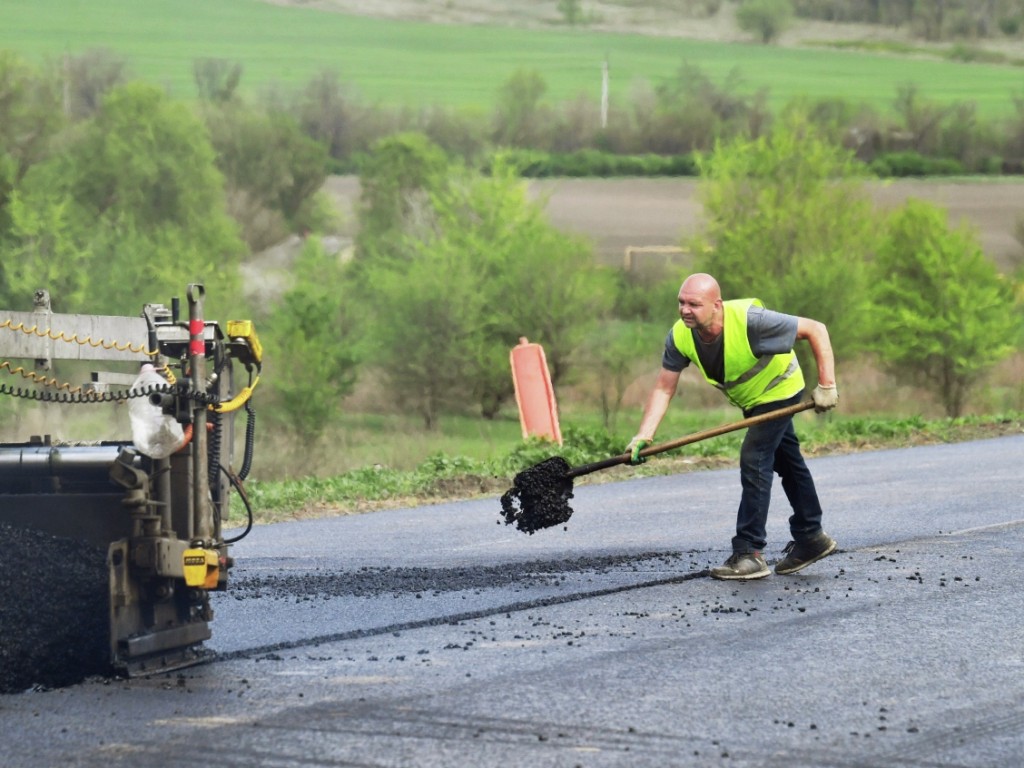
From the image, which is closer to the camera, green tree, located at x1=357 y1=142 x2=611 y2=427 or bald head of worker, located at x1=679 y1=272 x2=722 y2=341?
bald head of worker, located at x1=679 y1=272 x2=722 y2=341

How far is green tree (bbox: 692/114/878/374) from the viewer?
1734 inches

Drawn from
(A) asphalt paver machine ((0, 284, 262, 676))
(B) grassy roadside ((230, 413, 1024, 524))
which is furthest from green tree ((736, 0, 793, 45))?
(A) asphalt paver machine ((0, 284, 262, 676))

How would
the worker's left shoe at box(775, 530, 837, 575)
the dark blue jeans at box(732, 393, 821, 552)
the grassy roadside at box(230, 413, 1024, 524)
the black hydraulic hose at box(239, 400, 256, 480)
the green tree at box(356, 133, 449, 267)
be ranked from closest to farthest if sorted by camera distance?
the black hydraulic hose at box(239, 400, 256, 480), the dark blue jeans at box(732, 393, 821, 552), the worker's left shoe at box(775, 530, 837, 575), the grassy roadside at box(230, 413, 1024, 524), the green tree at box(356, 133, 449, 267)

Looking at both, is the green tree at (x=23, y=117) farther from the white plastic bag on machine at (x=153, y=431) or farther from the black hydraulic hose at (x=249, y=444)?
the white plastic bag on machine at (x=153, y=431)

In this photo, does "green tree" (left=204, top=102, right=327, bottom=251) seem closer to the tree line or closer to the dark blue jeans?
the tree line

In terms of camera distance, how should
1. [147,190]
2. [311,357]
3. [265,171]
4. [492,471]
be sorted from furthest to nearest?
1. [265,171]
2. [147,190]
3. [311,357]
4. [492,471]

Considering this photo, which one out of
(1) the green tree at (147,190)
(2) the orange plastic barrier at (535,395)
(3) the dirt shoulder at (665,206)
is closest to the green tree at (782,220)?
(3) the dirt shoulder at (665,206)

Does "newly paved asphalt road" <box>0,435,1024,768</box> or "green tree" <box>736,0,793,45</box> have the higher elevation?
"green tree" <box>736,0,793,45</box>

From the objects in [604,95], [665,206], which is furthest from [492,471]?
[604,95]

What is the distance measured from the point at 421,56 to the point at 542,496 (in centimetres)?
8870

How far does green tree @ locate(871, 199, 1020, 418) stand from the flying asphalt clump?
34864 millimetres

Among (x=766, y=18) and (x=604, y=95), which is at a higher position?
(x=766, y=18)

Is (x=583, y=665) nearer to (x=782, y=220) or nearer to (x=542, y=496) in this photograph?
(x=542, y=496)

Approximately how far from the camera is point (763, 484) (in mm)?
8641
